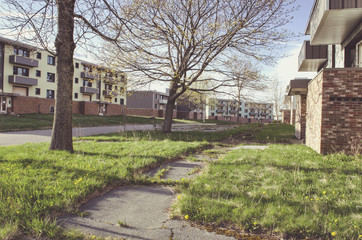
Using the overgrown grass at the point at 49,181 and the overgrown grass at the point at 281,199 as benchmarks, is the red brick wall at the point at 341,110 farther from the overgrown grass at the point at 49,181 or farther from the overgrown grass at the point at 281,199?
the overgrown grass at the point at 49,181

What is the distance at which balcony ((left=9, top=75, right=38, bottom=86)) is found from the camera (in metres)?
33.4

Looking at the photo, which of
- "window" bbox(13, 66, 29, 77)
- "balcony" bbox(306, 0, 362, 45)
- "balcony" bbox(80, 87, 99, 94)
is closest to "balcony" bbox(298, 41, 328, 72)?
"balcony" bbox(306, 0, 362, 45)

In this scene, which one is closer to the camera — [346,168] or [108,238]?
[108,238]

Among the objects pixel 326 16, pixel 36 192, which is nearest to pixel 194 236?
pixel 36 192

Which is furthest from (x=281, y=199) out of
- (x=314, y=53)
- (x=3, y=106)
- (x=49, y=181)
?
(x=3, y=106)

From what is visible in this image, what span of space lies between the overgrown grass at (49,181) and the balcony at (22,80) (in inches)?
1302

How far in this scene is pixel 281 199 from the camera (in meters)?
3.48

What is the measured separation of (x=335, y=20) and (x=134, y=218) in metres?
8.88

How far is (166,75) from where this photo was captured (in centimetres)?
1240

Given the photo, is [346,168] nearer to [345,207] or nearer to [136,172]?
[345,207]

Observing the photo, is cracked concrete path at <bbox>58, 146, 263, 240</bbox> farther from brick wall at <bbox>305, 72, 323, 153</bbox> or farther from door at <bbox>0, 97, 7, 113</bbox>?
door at <bbox>0, 97, 7, 113</bbox>

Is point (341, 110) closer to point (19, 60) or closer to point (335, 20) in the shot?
point (335, 20)

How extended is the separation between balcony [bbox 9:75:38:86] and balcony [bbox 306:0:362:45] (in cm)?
3678

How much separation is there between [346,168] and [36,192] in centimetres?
607
